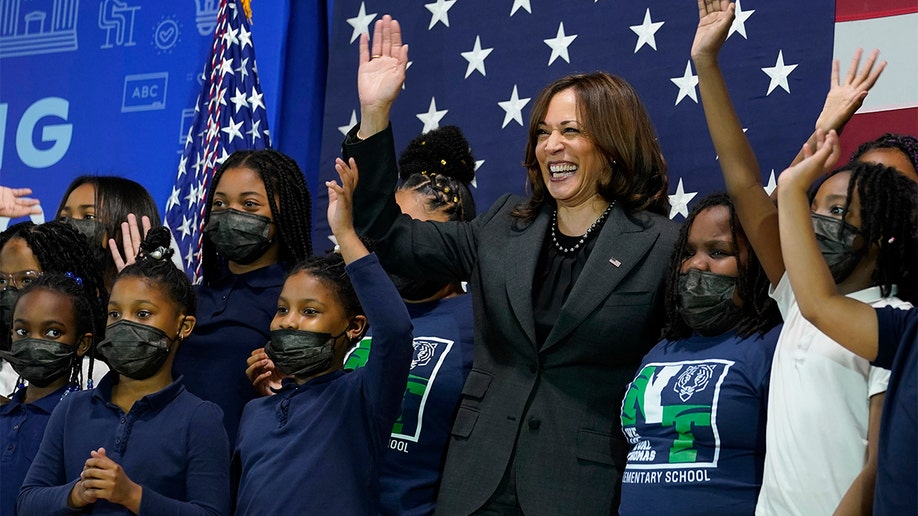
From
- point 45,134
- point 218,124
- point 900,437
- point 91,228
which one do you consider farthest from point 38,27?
point 900,437

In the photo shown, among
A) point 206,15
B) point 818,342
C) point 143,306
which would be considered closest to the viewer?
point 818,342

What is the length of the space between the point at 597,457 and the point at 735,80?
1.99 metres

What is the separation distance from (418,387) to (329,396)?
12.1 inches

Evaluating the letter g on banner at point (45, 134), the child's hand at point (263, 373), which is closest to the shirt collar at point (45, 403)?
the child's hand at point (263, 373)

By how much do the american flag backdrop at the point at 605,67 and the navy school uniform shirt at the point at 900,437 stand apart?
6.21 feet

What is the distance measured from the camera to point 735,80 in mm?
4727

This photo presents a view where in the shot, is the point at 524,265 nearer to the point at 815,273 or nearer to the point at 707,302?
the point at 707,302

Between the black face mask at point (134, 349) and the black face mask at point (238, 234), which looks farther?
the black face mask at point (238, 234)

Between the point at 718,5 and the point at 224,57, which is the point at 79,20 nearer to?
the point at 224,57

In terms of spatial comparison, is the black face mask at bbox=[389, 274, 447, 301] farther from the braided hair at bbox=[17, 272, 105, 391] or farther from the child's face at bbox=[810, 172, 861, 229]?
the child's face at bbox=[810, 172, 861, 229]

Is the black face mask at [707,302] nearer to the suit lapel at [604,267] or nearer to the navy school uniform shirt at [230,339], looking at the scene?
the suit lapel at [604,267]

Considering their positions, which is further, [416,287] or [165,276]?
[416,287]

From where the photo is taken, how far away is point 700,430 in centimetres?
317

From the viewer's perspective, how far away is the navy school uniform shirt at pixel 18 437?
12.9 feet
